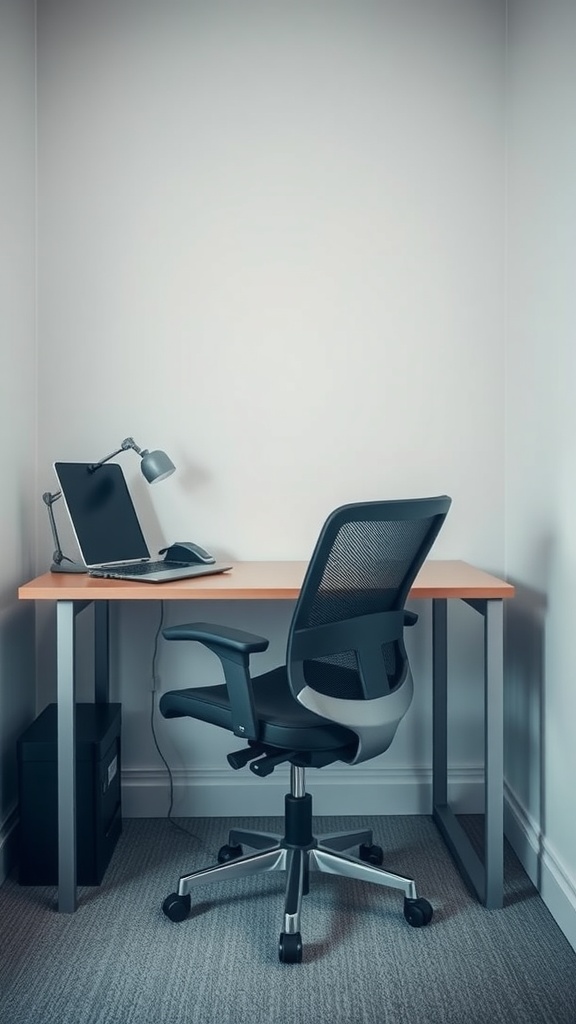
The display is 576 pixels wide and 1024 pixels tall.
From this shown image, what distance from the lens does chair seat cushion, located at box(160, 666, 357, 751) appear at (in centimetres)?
191

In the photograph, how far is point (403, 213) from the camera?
2.78 metres

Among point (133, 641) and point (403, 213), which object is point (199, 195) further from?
point (133, 641)

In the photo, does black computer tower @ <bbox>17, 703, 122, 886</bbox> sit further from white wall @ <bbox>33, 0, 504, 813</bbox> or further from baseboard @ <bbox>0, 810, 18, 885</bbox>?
white wall @ <bbox>33, 0, 504, 813</bbox>

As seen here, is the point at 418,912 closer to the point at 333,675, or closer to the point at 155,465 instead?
the point at 333,675

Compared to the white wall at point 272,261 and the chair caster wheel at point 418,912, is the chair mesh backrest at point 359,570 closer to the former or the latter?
the chair caster wheel at point 418,912

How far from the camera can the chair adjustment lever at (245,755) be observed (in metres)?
1.95

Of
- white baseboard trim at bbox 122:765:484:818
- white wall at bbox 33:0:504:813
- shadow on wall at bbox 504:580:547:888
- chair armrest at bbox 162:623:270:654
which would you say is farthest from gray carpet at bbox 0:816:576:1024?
chair armrest at bbox 162:623:270:654

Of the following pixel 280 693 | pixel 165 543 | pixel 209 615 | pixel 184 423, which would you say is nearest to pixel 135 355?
pixel 184 423

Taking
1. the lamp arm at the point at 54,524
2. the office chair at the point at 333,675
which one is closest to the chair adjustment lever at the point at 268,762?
the office chair at the point at 333,675

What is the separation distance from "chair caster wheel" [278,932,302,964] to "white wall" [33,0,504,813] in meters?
0.87

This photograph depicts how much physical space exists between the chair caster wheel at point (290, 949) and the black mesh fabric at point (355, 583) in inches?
22.2

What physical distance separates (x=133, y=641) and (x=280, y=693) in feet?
2.76

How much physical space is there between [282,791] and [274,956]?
85cm

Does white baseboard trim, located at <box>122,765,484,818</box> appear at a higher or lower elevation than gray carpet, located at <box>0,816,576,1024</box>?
higher
